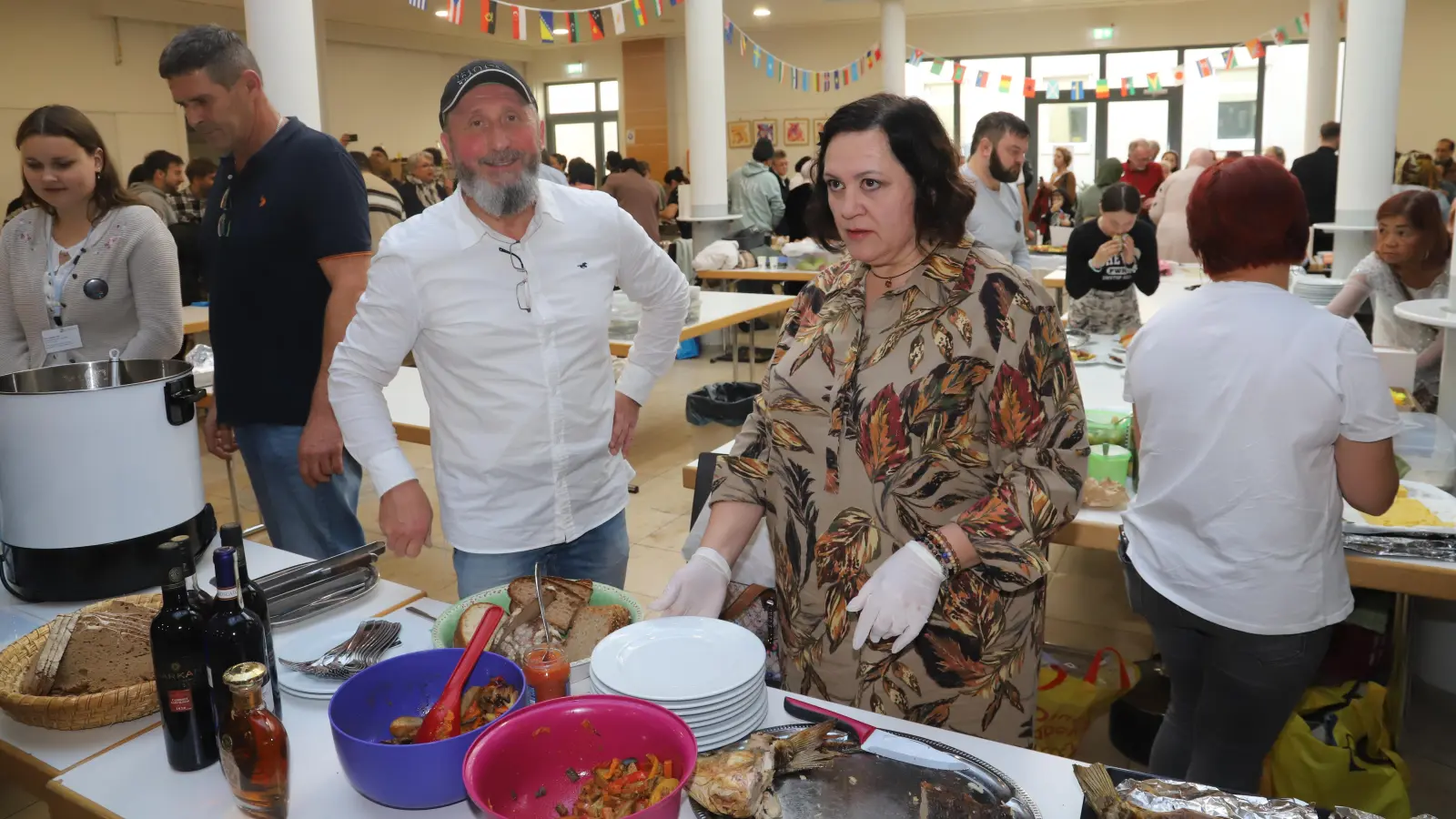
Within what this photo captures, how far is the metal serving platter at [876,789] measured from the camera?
1.07 metres

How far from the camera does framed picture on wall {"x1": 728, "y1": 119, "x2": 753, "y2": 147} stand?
16172mm

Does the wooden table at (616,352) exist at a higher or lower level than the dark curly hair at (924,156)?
lower

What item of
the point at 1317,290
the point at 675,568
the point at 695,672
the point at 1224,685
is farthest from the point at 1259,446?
the point at 1317,290

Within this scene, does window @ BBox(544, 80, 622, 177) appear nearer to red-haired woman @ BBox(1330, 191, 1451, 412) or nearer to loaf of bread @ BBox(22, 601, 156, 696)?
red-haired woman @ BBox(1330, 191, 1451, 412)

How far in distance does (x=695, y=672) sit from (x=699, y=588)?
218mm

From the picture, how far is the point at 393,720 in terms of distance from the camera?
4.09 feet

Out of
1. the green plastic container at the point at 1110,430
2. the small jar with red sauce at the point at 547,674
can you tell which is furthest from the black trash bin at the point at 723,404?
the small jar with red sauce at the point at 547,674

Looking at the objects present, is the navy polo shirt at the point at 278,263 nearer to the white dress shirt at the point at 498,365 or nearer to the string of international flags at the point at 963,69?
the white dress shirt at the point at 498,365

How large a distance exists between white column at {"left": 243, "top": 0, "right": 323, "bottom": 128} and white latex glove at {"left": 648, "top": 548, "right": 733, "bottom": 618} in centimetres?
344

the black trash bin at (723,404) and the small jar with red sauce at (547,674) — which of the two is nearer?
the small jar with red sauce at (547,674)

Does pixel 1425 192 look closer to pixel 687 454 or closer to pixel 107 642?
pixel 687 454

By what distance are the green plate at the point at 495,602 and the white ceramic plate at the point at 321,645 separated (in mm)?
30

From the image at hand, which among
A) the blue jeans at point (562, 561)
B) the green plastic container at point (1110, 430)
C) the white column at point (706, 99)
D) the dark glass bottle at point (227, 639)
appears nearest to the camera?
the dark glass bottle at point (227, 639)

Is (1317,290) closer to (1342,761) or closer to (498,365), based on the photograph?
(1342,761)
